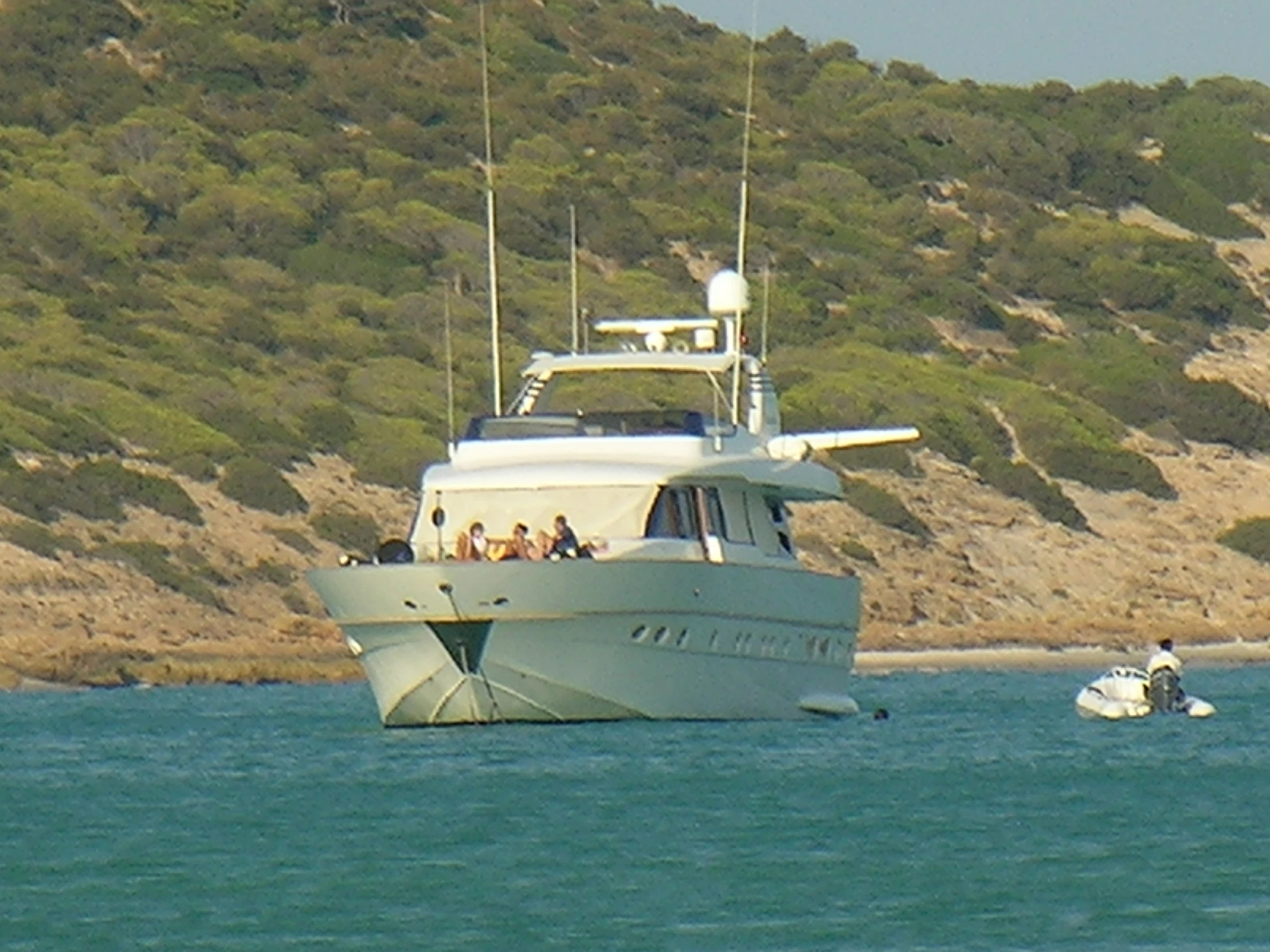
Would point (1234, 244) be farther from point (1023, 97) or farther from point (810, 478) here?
point (810, 478)

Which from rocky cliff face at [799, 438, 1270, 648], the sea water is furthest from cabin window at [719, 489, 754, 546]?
rocky cliff face at [799, 438, 1270, 648]

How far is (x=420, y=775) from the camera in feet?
105

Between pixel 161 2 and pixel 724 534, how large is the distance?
223 ft

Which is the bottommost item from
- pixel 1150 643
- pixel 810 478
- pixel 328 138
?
pixel 1150 643

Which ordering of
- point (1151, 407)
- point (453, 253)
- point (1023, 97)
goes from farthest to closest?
point (1023, 97) < point (453, 253) < point (1151, 407)

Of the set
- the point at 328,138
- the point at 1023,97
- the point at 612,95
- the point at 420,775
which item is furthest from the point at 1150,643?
the point at 1023,97

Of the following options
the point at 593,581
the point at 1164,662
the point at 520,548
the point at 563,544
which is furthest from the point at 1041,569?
the point at 593,581

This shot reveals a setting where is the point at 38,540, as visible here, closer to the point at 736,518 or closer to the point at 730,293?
the point at 730,293

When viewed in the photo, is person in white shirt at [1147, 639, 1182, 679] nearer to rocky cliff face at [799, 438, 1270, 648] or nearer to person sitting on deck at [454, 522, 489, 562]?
person sitting on deck at [454, 522, 489, 562]

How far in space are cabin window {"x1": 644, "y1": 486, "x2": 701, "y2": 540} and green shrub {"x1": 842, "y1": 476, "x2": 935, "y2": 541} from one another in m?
32.2

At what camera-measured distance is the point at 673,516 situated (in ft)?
117

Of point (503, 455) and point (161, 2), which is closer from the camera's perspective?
point (503, 455)

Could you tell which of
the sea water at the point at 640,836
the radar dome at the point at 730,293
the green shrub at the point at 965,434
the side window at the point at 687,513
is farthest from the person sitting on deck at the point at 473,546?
the green shrub at the point at 965,434

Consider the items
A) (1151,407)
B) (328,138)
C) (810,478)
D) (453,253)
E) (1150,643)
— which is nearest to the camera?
(810,478)
